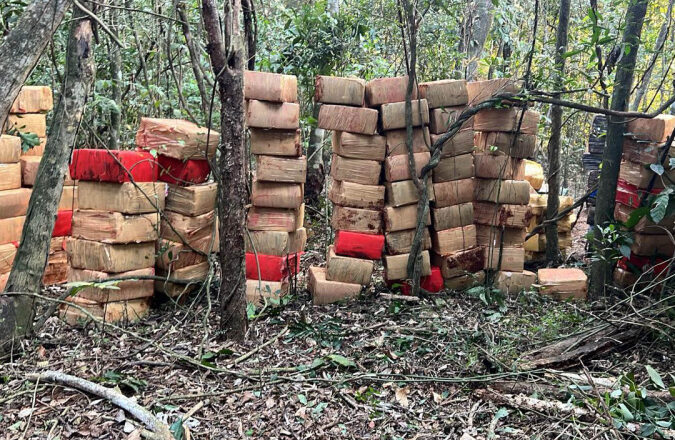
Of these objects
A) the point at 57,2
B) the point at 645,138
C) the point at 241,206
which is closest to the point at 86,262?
the point at 241,206

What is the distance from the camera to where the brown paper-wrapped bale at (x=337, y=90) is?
516 cm

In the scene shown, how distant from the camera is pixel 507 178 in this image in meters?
5.55

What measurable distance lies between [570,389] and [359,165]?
2618mm

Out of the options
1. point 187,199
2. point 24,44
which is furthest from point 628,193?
point 24,44

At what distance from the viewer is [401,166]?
17.4ft

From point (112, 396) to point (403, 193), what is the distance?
9.55 feet

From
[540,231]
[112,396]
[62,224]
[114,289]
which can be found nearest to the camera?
[112,396]

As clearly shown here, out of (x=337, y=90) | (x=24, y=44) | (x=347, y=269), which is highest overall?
(x=24, y=44)

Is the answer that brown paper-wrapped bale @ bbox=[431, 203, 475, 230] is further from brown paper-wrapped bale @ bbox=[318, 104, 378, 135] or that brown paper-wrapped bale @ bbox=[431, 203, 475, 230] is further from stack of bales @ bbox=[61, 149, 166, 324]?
Result: stack of bales @ bbox=[61, 149, 166, 324]

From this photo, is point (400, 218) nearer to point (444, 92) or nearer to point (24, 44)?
point (444, 92)

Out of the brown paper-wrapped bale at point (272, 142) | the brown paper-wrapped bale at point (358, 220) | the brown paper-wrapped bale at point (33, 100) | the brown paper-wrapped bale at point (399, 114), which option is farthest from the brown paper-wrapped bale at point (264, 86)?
the brown paper-wrapped bale at point (33, 100)

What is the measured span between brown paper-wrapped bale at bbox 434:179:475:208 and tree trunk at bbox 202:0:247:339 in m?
1.92

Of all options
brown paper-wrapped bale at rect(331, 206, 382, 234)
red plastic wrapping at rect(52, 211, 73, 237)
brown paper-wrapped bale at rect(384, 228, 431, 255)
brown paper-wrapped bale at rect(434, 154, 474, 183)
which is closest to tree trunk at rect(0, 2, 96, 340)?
red plastic wrapping at rect(52, 211, 73, 237)

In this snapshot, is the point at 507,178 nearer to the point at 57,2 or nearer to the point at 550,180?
the point at 550,180
